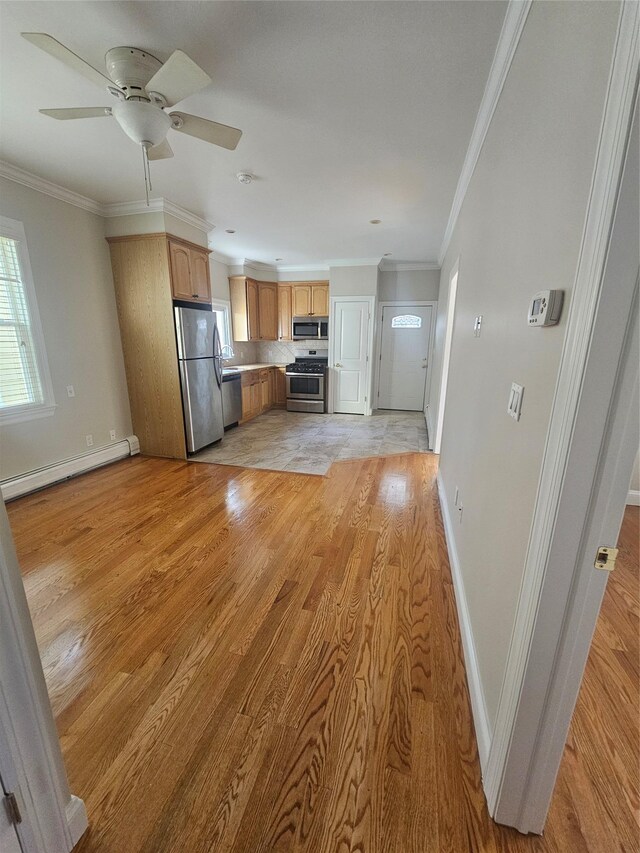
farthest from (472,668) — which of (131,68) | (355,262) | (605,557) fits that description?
(355,262)

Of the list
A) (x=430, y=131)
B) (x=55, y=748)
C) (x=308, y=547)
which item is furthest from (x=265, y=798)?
(x=430, y=131)

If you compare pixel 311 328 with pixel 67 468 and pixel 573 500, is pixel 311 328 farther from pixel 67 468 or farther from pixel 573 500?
pixel 573 500

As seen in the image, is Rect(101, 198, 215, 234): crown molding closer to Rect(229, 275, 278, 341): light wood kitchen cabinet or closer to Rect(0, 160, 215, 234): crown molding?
Rect(0, 160, 215, 234): crown molding

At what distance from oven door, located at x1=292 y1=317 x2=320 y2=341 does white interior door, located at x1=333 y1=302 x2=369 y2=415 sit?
0.52 metres

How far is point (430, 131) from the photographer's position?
2.16m

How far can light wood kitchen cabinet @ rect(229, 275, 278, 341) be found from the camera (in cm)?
605

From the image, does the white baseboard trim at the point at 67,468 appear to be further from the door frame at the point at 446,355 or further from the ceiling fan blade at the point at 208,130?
the door frame at the point at 446,355

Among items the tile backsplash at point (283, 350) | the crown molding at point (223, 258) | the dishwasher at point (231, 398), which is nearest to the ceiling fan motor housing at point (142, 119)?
the dishwasher at point (231, 398)

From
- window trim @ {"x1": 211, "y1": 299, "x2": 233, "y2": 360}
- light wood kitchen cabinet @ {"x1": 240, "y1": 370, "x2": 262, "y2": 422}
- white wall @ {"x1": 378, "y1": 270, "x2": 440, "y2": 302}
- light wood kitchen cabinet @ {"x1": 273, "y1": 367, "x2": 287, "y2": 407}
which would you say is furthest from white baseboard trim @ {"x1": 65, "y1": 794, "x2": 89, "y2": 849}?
white wall @ {"x1": 378, "y1": 270, "x2": 440, "y2": 302}

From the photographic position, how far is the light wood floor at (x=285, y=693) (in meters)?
1.01

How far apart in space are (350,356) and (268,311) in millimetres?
1853

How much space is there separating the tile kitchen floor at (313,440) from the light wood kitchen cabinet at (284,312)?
66.7 inches

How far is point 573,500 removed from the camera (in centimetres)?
74

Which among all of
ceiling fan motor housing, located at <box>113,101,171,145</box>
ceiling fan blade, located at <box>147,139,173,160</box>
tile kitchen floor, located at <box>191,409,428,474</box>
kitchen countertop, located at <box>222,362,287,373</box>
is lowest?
tile kitchen floor, located at <box>191,409,428,474</box>
